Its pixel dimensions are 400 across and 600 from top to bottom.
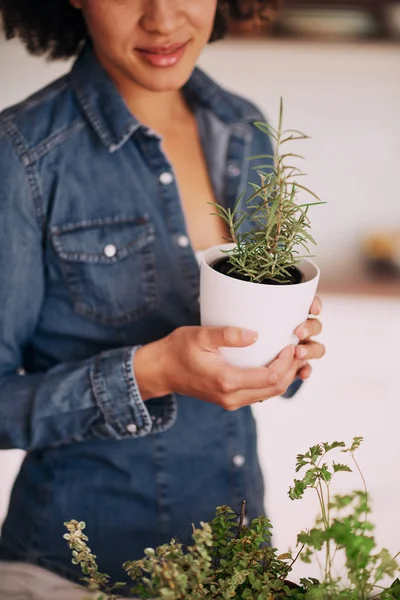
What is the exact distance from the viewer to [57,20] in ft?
2.62

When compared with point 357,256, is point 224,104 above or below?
above

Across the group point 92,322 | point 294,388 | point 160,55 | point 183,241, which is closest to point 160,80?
point 160,55

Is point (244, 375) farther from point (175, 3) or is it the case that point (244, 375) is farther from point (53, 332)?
point (175, 3)

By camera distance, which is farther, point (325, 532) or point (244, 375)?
point (244, 375)

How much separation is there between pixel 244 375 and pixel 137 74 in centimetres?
37

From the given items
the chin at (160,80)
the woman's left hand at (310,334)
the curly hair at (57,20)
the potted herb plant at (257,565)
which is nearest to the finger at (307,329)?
the woman's left hand at (310,334)

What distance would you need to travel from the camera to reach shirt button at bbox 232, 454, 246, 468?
84cm

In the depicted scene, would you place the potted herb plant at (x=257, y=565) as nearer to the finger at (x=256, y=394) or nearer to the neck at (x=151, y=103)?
the finger at (x=256, y=394)

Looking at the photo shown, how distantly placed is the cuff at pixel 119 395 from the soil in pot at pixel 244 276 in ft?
0.59

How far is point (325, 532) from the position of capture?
1.22ft

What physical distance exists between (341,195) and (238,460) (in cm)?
41

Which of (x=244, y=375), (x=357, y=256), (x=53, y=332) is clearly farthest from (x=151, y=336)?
(x=357, y=256)

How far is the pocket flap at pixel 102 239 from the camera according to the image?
0.74 m

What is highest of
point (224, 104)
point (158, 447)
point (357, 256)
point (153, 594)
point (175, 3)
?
point (175, 3)
